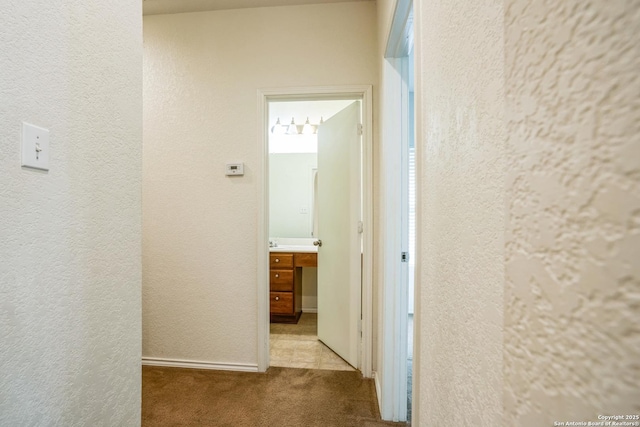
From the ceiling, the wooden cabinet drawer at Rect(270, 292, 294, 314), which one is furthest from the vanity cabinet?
the ceiling

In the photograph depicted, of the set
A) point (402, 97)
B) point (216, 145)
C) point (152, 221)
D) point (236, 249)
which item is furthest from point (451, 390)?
point (152, 221)

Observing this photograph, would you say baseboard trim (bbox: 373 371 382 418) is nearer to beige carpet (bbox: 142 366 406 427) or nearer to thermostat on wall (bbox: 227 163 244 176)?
beige carpet (bbox: 142 366 406 427)

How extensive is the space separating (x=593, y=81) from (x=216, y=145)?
7.41 feet

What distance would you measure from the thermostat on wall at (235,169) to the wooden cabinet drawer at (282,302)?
1.54 meters

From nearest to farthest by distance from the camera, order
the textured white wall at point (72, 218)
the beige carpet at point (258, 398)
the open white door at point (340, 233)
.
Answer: the textured white wall at point (72, 218), the beige carpet at point (258, 398), the open white door at point (340, 233)

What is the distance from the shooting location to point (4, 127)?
0.67 meters

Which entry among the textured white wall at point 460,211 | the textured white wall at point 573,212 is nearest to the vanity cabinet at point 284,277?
the textured white wall at point 460,211

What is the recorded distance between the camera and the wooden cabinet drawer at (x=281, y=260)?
3123 mm

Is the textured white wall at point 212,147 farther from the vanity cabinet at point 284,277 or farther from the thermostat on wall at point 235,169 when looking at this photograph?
the vanity cabinet at point 284,277

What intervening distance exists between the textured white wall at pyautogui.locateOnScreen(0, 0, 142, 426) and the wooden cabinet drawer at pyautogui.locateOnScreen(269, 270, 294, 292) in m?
2.03

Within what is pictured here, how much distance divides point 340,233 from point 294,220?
141cm

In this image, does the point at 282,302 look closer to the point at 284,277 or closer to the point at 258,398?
the point at 284,277

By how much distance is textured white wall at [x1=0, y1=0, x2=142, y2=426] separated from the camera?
0.69 m

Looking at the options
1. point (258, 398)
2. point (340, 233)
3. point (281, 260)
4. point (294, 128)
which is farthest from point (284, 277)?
point (294, 128)
